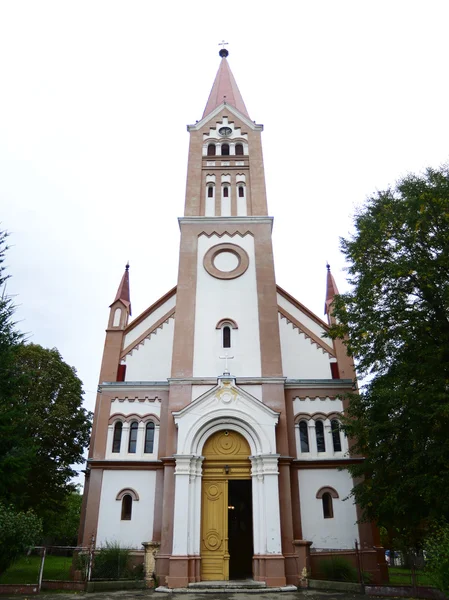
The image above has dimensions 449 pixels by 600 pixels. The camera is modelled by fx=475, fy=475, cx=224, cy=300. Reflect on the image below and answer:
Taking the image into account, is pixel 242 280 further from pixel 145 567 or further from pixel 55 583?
pixel 55 583

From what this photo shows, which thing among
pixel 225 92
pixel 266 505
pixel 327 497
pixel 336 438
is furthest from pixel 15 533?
pixel 225 92

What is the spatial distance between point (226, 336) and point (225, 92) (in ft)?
61.8

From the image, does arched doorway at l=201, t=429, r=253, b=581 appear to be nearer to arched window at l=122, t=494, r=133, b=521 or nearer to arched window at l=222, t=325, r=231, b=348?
arched window at l=122, t=494, r=133, b=521

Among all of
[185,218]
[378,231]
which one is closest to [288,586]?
[378,231]

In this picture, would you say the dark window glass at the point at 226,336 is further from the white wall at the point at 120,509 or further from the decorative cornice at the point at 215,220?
the white wall at the point at 120,509

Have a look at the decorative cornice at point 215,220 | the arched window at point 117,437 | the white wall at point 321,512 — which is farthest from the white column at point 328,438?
the decorative cornice at point 215,220

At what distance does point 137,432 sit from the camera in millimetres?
21094

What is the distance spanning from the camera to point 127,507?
65.6 ft

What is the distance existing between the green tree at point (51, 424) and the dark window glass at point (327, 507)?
1617 centimetres

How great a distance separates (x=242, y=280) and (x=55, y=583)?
1444cm

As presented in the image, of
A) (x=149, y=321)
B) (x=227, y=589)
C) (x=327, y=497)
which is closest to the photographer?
(x=227, y=589)

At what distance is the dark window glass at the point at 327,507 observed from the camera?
1939cm

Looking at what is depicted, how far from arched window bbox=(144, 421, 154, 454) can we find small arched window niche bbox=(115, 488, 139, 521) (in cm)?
174

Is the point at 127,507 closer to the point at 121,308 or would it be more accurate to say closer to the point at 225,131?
the point at 121,308
